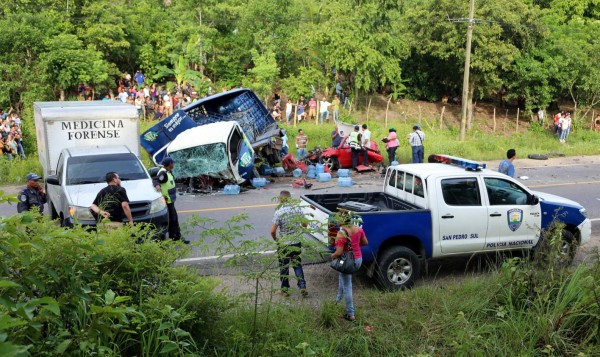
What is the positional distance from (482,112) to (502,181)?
30.7 metres

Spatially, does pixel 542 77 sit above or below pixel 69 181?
above

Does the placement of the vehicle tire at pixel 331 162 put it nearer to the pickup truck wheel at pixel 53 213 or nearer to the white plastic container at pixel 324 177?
the white plastic container at pixel 324 177

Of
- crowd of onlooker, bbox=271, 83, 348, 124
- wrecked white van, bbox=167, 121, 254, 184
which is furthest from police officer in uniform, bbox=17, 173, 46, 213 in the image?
crowd of onlooker, bbox=271, 83, 348, 124

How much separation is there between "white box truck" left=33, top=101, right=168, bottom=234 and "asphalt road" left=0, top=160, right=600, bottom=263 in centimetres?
101

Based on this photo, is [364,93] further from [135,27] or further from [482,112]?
[135,27]

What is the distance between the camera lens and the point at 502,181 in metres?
9.43

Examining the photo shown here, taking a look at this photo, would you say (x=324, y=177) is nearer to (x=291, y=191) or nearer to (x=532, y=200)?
(x=291, y=191)

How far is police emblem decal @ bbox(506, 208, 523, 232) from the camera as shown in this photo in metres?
9.26

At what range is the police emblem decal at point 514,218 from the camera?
926 centimetres

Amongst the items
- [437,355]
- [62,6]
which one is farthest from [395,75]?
[437,355]

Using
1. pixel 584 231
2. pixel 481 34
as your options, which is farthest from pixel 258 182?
pixel 481 34

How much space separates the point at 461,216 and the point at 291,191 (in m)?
8.14

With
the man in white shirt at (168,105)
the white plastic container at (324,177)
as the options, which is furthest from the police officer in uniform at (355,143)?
the man in white shirt at (168,105)

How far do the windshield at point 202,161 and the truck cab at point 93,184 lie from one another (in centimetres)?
344
